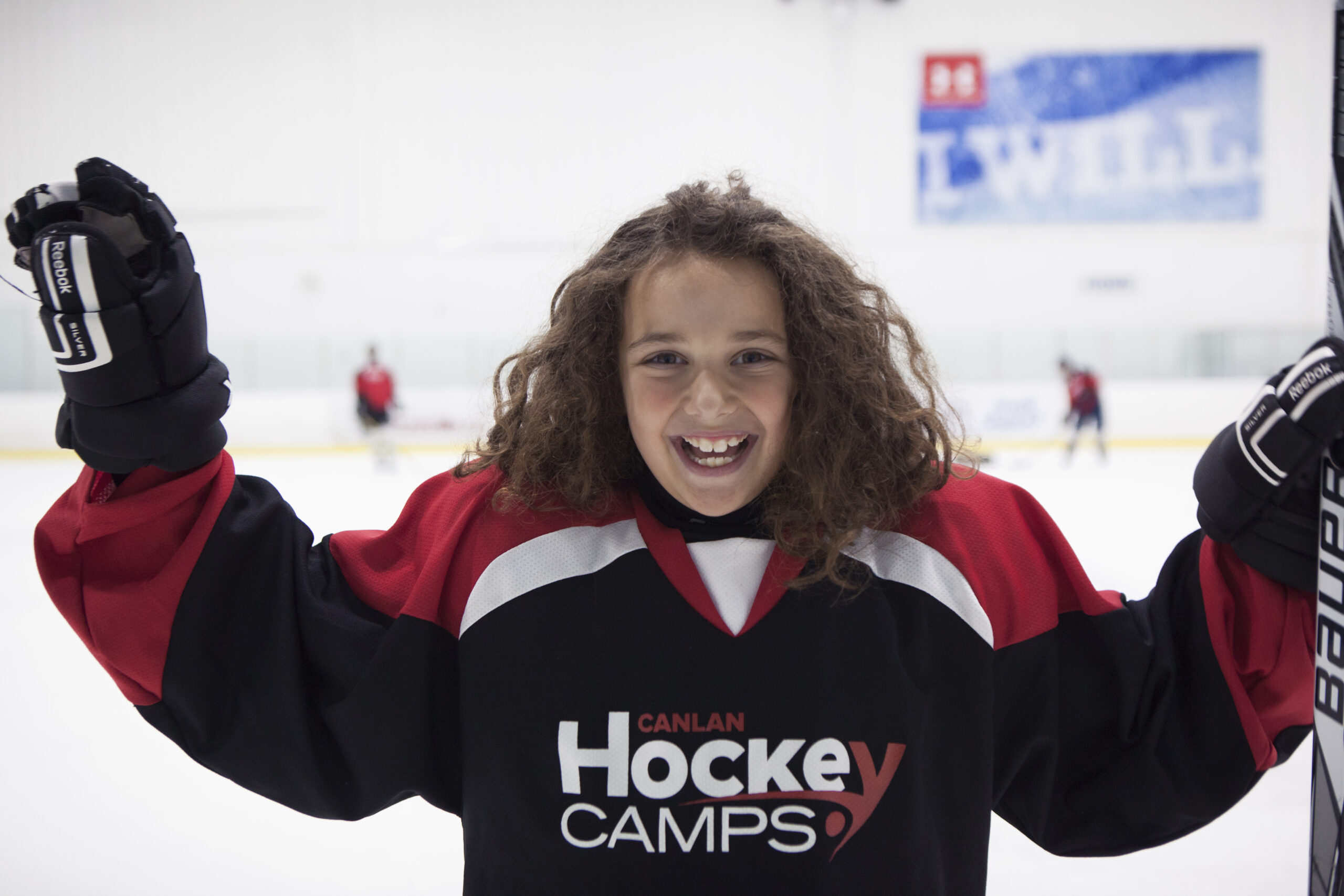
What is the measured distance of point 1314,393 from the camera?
0.98m

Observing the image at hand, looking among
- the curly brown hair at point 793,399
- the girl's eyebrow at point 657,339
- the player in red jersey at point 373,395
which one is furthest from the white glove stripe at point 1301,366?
the player in red jersey at point 373,395

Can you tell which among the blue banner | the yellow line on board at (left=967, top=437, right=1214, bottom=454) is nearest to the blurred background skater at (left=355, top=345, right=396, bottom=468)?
the yellow line on board at (left=967, top=437, right=1214, bottom=454)

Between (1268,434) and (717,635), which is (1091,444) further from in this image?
(717,635)

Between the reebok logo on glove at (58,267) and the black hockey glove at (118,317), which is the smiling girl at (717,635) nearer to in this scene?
the black hockey glove at (118,317)

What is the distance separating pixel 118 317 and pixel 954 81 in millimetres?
11969

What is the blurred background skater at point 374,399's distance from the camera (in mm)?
9125

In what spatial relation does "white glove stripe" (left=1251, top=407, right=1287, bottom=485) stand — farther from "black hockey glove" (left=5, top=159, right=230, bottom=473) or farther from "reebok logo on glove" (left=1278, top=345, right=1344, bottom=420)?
"black hockey glove" (left=5, top=159, right=230, bottom=473)

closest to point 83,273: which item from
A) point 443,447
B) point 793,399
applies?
point 793,399

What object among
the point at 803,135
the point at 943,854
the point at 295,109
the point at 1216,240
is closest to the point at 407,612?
the point at 943,854

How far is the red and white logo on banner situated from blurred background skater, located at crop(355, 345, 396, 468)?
7291 mm

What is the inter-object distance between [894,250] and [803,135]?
1849 mm

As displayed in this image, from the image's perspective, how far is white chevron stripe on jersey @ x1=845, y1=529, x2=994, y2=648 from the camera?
1.12 m

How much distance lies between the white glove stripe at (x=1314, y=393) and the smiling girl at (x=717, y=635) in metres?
0.07

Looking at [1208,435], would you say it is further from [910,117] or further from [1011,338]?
[910,117]
